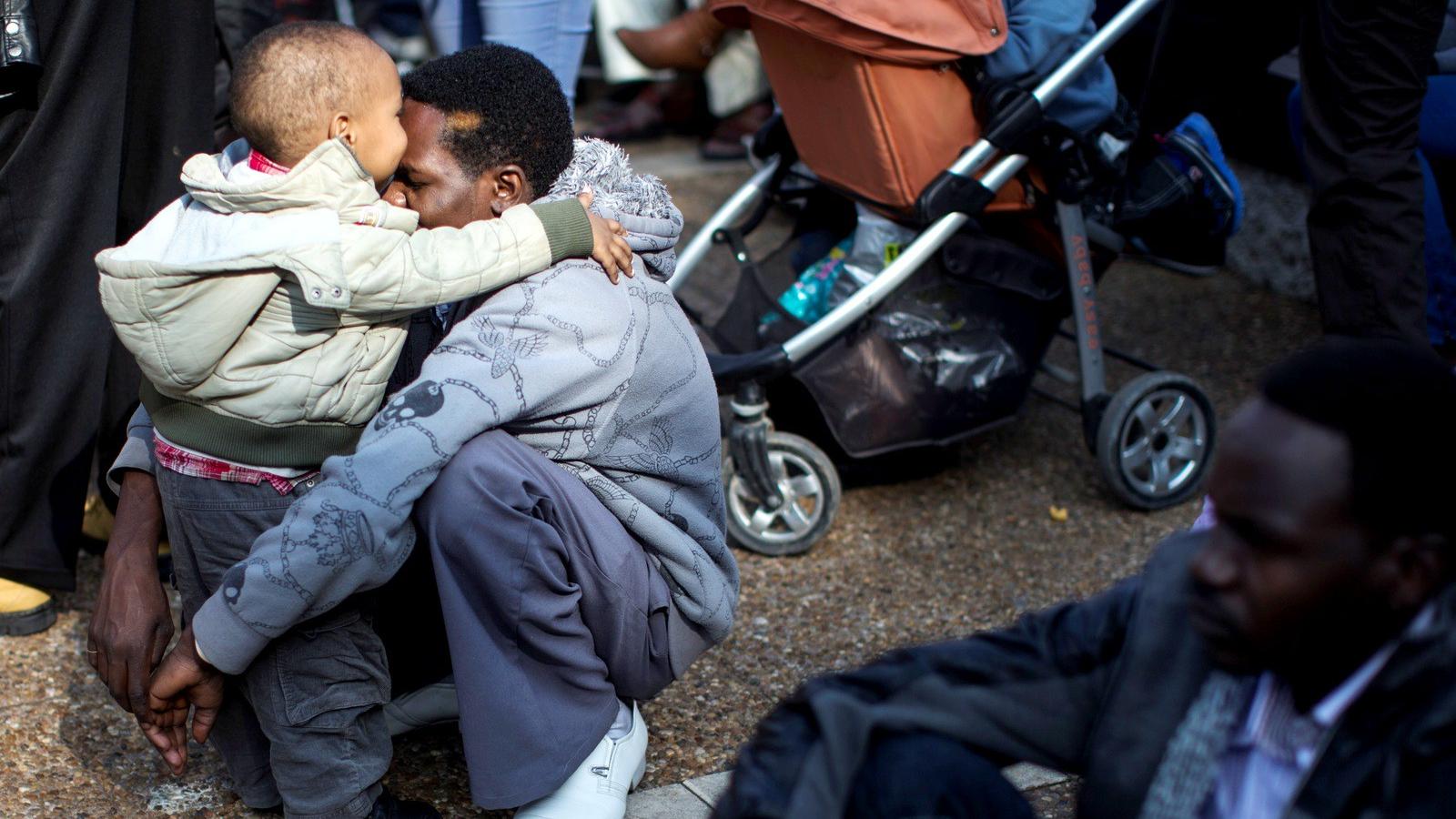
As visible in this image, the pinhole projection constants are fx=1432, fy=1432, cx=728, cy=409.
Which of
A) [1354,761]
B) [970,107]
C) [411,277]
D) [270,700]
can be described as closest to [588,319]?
[411,277]

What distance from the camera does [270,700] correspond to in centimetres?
223

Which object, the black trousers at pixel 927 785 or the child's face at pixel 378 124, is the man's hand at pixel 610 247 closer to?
the child's face at pixel 378 124

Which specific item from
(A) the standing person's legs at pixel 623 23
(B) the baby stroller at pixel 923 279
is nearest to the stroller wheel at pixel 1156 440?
(B) the baby stroller at pixel 923 279

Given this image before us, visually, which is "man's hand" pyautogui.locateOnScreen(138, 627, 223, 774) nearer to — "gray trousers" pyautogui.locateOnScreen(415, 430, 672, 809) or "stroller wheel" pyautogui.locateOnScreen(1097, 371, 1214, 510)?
"gray trousers" pyautogui.locateOnScreen(415, 430, 672, 809)

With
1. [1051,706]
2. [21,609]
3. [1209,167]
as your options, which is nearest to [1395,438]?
[1051,706]

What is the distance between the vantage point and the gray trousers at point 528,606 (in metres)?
2.12

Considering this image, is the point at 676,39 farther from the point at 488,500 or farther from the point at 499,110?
the point at 488,500

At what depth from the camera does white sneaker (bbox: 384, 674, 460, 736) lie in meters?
2.61

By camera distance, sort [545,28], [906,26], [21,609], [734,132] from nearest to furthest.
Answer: [21,609], [906,26], [545,28], [734,132]

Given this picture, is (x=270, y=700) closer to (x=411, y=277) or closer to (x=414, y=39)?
(x=411, y=277)

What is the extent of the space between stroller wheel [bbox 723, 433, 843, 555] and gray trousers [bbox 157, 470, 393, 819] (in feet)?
4.23

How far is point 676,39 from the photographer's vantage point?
6176mm

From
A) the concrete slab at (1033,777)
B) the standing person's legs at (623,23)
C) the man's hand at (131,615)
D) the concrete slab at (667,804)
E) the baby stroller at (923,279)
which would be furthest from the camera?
the standing person's legs at (623,23)

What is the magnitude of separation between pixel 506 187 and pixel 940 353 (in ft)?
4.86
